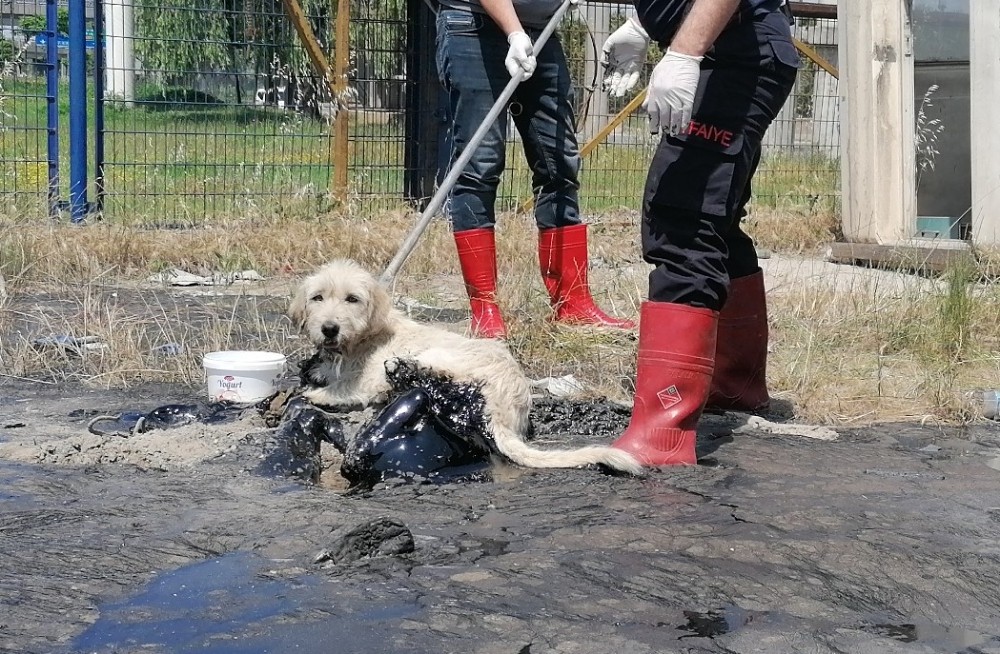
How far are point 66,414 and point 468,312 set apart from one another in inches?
99.6

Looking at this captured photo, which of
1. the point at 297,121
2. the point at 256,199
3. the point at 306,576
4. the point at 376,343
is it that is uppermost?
the point at 297,121

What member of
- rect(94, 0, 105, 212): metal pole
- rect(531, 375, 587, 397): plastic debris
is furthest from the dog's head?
rect(94, 0, 105, 212): metal pole

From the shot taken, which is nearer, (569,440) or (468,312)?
(569,440)

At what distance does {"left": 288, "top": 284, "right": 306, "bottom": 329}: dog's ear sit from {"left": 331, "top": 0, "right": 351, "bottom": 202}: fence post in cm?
435

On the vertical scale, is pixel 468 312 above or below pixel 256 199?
below

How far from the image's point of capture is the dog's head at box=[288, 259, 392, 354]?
15.6 feet

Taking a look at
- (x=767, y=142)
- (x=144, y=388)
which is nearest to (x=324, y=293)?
(x=144, y=388)

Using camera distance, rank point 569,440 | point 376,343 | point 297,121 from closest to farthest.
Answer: point 569,440 → point 376,343 → point 297,121

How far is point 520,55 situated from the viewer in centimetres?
537

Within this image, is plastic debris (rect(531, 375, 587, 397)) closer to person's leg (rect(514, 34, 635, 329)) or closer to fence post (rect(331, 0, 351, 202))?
person's leg (rect(514, 34, 635, 329))

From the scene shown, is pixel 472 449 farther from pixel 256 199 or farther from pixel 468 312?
pixel 256 199

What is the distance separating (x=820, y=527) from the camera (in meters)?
3.37

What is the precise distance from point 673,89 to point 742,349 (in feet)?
4.63

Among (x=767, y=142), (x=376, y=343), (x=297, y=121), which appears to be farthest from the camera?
(x=767, y=142)
